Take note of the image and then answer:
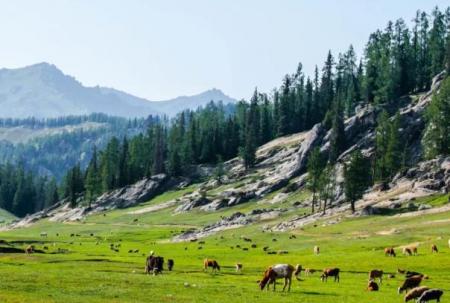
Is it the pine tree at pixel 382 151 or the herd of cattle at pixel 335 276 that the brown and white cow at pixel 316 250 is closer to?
the herd of cattle at pixel 335 276

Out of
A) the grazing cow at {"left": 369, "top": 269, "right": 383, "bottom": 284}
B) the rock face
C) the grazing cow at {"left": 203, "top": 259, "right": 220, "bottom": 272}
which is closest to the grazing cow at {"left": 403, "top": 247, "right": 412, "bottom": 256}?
the grazing cow at {"left": 369, "top": 269, "right": 383, "bottom": 284}

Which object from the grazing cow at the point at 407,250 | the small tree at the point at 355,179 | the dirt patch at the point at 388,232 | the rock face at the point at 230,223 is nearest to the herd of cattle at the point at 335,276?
the grazing cow at the point at 407,250

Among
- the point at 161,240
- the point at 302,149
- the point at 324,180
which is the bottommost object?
the point at 161,240

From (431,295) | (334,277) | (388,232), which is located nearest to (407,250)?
(334,277)

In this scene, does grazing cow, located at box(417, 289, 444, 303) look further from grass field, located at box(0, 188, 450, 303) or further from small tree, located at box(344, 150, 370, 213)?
small tree, located at box(344, 150, 370, 213)

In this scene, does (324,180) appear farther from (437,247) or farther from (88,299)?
(88,299)

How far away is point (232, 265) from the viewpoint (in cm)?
7725

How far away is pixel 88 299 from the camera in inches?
1518

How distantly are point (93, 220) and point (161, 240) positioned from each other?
2755 inches

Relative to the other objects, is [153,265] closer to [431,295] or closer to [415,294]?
[415,294]

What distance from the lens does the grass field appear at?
42469mm

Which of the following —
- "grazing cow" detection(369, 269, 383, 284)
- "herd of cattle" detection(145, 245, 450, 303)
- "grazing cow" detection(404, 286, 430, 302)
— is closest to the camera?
"herd of cattle" detection(145, 245, 450, 303)

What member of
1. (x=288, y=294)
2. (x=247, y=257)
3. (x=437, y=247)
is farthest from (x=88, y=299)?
(x=437, y=247)

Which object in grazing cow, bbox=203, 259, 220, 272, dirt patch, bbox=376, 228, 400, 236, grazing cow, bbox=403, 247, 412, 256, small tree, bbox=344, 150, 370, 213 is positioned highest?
small tree, bbox=344, 150, 370, 213
